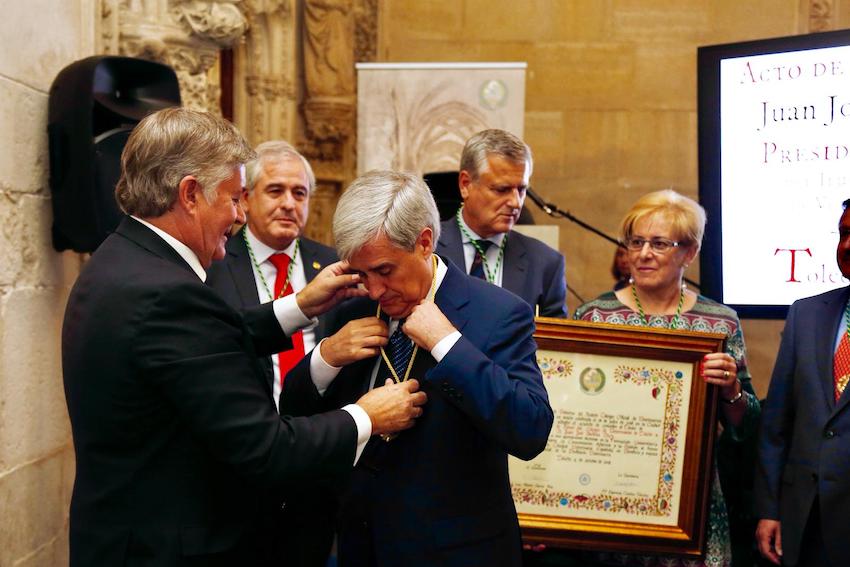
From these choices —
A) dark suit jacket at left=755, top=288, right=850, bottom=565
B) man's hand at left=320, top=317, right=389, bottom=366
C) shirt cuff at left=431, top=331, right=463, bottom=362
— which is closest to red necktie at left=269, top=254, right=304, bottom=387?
man's hand at left=320, top=317, right=389, bottom=366

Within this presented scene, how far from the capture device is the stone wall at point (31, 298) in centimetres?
315

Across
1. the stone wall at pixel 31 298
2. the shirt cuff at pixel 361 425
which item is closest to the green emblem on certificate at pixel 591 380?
the shirt cuff at pixel 361 425

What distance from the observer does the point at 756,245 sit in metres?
3.63

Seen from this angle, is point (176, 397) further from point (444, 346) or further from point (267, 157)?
point (267, 157)

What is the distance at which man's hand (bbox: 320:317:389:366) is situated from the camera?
2287 mm

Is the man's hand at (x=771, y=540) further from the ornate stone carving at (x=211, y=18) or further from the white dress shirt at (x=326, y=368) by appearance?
the ornate stone carving at (x=211, y=18)

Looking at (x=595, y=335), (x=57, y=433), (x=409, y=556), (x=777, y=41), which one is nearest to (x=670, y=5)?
(x=777, y=41)

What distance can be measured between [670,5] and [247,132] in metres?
3.34

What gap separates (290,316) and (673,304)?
139 cm

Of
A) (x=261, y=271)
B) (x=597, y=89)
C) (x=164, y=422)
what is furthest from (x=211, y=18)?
(x=597, y=89)

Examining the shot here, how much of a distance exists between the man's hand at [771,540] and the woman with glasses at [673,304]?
0.13 m

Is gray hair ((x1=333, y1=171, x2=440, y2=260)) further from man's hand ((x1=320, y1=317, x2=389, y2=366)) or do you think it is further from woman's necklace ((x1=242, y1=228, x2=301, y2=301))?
woman's necklace ((x1=242, y1=228, x2=301, y2=301))

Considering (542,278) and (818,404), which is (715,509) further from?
(542,278)

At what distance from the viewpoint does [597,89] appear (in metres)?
7.66
